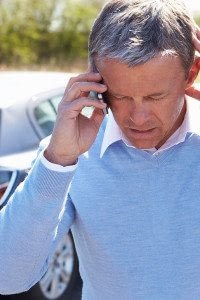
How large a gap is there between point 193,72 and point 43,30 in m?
19.7

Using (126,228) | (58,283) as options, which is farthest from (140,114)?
(58,283)

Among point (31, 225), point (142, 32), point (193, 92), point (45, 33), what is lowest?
point (45, 33)

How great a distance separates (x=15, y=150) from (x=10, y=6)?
15.5m

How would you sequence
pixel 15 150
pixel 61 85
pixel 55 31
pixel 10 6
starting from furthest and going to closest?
pixel 55 31 → pixel 10 6 → pixel 61 85 → pixel 15 150

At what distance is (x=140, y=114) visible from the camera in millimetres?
1726

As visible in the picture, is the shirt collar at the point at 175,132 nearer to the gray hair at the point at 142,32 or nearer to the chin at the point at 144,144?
the chin at the point at 144,144

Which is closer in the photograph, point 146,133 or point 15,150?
point 146,133

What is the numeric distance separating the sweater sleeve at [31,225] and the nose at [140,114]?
0.20 metres

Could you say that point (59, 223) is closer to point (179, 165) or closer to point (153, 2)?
point (179, 165)

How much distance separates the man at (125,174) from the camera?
171 centimetres

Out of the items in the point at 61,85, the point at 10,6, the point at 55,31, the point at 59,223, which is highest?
the point at 59,223

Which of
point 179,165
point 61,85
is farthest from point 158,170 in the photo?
point 61,85

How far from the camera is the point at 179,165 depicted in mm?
1870

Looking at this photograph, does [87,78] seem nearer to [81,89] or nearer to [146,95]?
[81,89]
